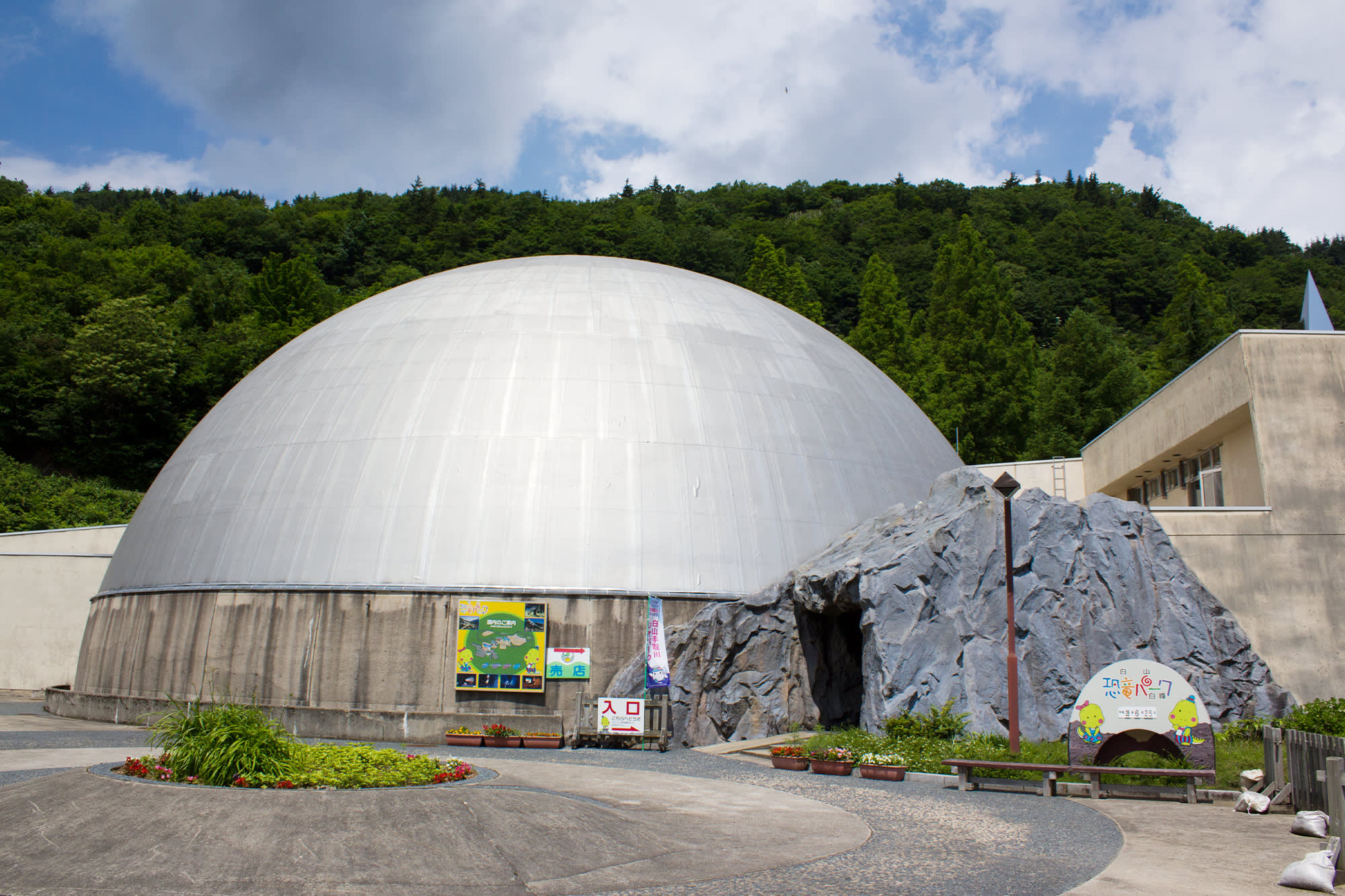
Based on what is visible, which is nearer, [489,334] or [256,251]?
[489,334]

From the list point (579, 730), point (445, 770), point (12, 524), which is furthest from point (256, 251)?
point (445, 770)

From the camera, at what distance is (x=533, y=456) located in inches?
909

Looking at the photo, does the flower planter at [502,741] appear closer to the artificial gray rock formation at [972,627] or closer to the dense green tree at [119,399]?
the artificial gray rock formation at [972,627]

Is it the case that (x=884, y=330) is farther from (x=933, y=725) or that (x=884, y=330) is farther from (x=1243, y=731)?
(x=933, y=725)

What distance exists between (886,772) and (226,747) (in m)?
10.0

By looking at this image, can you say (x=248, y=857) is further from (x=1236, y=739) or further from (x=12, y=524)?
(x=12, y=524)

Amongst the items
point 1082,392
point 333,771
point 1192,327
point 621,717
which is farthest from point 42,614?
point 1192,327

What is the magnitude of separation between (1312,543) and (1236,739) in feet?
25.9

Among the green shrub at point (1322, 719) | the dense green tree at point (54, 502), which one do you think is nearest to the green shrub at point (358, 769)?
the green shrub at point (1322, 719)

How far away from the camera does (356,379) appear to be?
26031 mm

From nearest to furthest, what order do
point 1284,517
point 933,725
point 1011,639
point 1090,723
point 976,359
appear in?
point 1090,723, point 1011,639, point 933,725, point 1284,517, point 976,359

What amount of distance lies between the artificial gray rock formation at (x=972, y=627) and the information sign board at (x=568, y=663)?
83cm

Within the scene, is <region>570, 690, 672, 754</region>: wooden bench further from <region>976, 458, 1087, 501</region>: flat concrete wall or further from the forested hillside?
the forested hillside

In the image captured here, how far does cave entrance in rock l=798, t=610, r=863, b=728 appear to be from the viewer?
21906 mm
